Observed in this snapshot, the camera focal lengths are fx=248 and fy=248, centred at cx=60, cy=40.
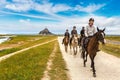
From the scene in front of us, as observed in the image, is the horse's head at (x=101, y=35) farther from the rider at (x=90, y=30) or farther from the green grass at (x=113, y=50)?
the green grass at (x=113, y=50)

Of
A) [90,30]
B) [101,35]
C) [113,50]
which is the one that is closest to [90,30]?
[90,30]

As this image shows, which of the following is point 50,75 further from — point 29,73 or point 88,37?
point 88,37

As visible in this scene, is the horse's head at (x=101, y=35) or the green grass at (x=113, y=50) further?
the green grass at (x=113, y=50)

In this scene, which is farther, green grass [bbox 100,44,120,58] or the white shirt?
green grass [bbox 100,44,120,58]

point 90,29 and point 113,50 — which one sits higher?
point 90,29

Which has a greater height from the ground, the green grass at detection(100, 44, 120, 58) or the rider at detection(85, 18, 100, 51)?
the rider at detection(85, 18, 100, 51)

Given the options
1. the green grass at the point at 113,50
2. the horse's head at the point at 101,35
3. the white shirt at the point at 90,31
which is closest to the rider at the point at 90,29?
the white shirt at the point at 90,31

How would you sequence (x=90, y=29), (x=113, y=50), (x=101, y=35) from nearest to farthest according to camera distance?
1. (x=101, y=35)
2. (x=90, y=29)
3. (x=113, y=50)

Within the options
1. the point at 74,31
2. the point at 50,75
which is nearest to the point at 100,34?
the point at 50,75

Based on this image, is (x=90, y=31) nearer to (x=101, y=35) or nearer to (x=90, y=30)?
(x=90, y=30)

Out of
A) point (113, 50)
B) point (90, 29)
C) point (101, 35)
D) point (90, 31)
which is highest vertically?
point (90, 29)

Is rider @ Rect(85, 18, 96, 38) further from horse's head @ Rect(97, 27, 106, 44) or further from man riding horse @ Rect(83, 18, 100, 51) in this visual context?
horse's head @ Rect(97, 27, 106, 44)

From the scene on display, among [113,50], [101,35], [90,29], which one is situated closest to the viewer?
[101,35]

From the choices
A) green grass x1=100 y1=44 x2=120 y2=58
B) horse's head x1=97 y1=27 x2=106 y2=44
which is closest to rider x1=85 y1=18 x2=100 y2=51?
horse's head x1=97 y1=27 x2=106 y2=44
